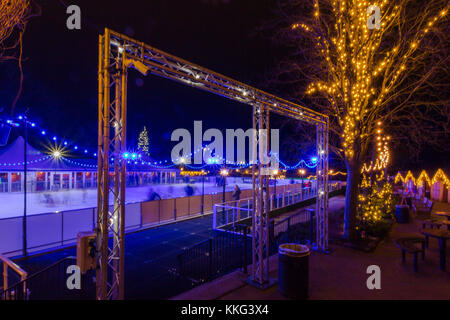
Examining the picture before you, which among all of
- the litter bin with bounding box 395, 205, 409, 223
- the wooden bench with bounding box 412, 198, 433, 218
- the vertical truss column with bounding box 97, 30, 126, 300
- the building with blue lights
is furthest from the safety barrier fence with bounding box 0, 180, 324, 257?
the wooden bench with bounding box 412, 198, 433, 218

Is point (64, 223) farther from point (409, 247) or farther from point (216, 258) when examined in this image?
point (409, 247)

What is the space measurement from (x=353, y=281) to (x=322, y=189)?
9.80 feet

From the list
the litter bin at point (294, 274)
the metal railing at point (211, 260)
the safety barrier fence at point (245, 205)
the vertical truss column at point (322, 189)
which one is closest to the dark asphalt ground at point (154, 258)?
the metal railing at point (211, 260)

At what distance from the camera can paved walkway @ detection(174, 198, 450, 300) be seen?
519cm

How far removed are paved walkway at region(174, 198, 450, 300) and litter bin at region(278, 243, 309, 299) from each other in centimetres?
27

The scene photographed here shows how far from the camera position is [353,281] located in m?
5.84

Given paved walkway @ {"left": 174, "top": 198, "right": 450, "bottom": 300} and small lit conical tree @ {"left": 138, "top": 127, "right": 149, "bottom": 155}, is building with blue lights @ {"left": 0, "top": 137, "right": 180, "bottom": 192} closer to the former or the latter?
paved walkway @ {"left": 174, "top": 198, "right": 450, "bottom": 300}

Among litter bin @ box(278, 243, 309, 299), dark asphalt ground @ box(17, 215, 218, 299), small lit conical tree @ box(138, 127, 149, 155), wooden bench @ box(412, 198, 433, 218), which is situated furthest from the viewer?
small lit conical tree @ box(138, 127, 149, 155)

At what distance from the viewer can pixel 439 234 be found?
686 cm

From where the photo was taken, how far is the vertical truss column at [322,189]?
7.98 metres
